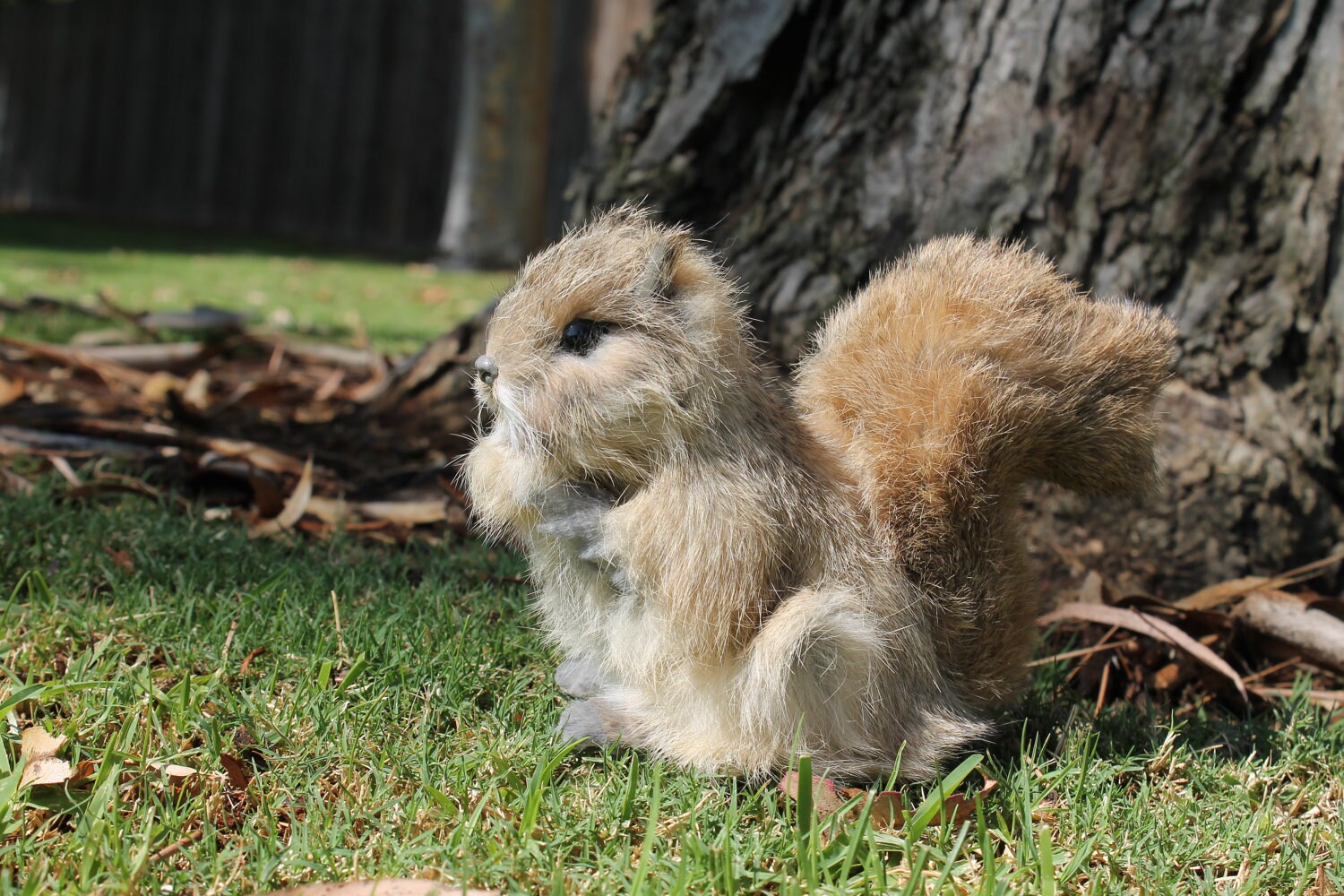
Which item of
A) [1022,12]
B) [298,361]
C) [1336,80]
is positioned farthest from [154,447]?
[1336,80]

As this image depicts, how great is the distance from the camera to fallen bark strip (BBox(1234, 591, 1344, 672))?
2637 mm

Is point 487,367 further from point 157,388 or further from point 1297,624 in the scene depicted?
point 157,388

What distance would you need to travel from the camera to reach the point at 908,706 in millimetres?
1939

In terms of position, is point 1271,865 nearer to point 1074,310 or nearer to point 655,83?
point 1074,310

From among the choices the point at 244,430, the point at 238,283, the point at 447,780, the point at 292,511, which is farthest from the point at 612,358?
the point at 238,283

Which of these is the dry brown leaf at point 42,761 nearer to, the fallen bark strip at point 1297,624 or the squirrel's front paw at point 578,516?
the squirrel's front paw at point 578,516

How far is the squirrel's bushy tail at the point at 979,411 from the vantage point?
198 cm

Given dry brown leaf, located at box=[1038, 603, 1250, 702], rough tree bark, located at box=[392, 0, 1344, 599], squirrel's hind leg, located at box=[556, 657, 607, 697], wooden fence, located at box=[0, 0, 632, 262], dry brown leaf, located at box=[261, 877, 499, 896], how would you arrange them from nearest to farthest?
1. dry brown leaf, located at box=[261, 877, 499, 896]
2. squirrel's hind leg, located at box=[556, 657, 607, 697]
3. dry brown leaf, located at box=[1038, 603, 1250, 702]
4. rough tree bark, located at box=[392, 0, 1344, 599]
5. wooden fence, located at box=[0, 0, 632, 262]

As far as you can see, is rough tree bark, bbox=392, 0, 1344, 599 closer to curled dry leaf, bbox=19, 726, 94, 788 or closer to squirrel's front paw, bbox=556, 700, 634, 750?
squirrel's front paw, bbox=556, 700, 634, 750

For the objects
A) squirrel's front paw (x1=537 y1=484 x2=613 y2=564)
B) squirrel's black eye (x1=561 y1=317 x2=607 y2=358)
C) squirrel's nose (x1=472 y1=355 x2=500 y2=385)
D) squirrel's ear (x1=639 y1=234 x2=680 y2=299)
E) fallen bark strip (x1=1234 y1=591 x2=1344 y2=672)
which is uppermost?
squirrel's ear (x1=639 y1=234 x2=680 y2=299)

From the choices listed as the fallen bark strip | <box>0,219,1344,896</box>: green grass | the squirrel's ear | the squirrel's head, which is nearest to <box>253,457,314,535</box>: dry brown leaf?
<box>0,219,1344,896</box>: green grass

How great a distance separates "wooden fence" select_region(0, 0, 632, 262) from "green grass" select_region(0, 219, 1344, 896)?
9416 mm

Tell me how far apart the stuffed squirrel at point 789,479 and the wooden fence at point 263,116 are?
31.8 ft

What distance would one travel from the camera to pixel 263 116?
16484 mm
